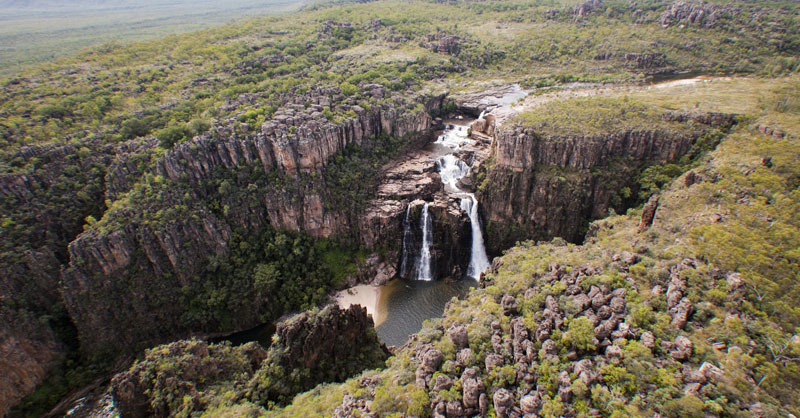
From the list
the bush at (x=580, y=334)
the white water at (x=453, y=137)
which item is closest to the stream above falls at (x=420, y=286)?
the white water at (x=453, y=137)

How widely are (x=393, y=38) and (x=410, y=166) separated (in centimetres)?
6086

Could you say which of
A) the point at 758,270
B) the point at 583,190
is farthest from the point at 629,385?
the point at 583,190

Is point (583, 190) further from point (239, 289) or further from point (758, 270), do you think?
point (239, 289)

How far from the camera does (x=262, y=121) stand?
196ft

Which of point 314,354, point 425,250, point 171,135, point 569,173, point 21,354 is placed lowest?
point 21,354

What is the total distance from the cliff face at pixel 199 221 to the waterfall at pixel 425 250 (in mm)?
7776

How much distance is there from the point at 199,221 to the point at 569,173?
53.4m

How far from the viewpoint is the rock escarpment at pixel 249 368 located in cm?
3297

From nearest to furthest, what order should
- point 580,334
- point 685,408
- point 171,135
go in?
point 685,408 < point 580,334 < point 171,135

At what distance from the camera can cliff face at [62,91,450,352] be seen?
153 feet

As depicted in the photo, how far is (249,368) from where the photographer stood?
37406mm

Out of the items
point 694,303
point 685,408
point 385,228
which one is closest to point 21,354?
point 385,228

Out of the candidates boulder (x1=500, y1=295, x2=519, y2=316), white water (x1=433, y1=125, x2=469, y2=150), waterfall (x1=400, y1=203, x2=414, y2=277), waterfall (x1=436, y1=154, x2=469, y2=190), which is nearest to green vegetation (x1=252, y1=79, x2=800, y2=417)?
boulder (x1=500, y1=295, x2=519, y2=316)

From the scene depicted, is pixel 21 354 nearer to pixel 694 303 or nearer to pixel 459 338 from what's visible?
pixel 459 338
